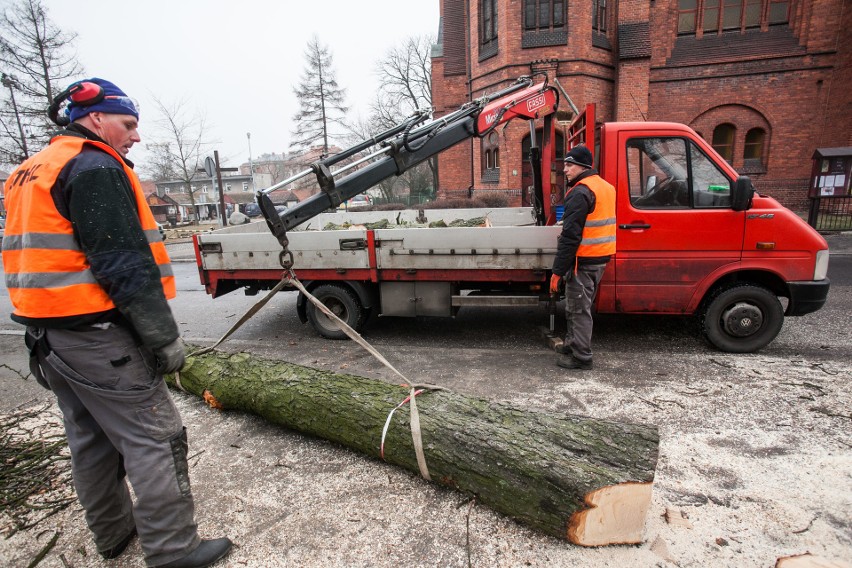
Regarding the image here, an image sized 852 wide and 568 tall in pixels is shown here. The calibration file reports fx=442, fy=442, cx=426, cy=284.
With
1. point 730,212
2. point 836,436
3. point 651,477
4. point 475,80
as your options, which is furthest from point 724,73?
point 651,477

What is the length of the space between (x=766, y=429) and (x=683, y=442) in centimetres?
64

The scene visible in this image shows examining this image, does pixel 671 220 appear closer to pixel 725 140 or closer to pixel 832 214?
pixel 832 214

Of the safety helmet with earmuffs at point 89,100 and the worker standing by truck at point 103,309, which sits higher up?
the safety helmet with earmuffs at point 89,100

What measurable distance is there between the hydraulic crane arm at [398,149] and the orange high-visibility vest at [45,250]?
2.12 metres

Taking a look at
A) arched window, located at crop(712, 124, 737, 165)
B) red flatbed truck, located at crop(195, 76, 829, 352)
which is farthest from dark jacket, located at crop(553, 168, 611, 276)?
arched window, located at crop(712, 124, 737, 165)

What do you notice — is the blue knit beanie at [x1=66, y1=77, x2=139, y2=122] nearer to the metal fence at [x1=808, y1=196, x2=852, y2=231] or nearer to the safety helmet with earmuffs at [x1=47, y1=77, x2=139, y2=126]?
the safety helmet with earmuffs at [x1=47, y1=77, x2=139, y2=126]

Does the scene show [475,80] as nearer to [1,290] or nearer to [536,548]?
[1,290]

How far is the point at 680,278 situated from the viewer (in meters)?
4.22

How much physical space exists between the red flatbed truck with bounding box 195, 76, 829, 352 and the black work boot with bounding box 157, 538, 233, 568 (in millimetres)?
1925

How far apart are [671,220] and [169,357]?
4.16m

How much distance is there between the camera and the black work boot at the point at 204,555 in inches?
79.4

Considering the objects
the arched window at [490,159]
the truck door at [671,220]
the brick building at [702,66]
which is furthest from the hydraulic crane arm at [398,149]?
the arched window at [490,159]

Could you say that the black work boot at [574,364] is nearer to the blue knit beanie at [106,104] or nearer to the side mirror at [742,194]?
the side mirror at [742,194]

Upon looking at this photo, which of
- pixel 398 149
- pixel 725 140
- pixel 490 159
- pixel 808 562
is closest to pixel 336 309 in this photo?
pixel 398 149
